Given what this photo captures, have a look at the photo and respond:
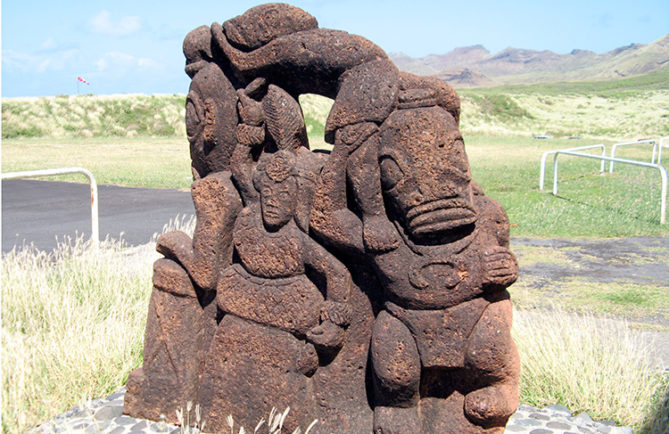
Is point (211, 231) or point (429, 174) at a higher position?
point (429, 174)

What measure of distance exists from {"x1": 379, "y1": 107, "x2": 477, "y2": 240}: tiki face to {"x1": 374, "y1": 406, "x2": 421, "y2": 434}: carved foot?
813 mm

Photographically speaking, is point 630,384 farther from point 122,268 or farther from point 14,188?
point 14,188

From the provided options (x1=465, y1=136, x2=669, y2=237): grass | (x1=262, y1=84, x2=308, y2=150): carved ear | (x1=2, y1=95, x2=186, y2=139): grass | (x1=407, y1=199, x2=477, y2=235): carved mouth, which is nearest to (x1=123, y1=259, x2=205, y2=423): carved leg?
(x1=262, y1=84, x2=308, y2=150): carved ear

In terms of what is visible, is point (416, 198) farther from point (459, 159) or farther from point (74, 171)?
point (74, 171)

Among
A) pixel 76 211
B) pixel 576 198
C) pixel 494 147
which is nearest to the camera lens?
pixel 76 211

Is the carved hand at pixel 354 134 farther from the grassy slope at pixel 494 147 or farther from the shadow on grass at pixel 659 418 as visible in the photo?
the grassy slope at pixel 494 147

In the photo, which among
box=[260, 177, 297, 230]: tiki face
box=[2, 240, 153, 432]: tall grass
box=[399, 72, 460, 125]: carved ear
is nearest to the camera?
box=[399, 72, 460, 125]: carved ear

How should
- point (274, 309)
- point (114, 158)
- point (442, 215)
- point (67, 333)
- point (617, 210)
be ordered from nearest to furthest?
1. point (442, 215)
2. point (274, 309)
3. point (67, 333)
4. point (617, 210)
5. point (114, 158)

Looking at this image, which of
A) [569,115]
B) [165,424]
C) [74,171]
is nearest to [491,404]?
[165,424]

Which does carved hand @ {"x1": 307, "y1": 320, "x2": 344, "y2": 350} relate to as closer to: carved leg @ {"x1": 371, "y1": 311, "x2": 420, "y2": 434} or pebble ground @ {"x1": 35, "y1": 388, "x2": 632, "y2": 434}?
carved leg @ {"x1": 371, "y1": 311, "x2": 420, "y2": 434}

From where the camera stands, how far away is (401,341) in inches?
109

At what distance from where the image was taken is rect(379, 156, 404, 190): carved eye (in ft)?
9.06

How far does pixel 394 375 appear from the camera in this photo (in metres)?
2.76

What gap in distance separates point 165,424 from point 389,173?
1863 millimetres
